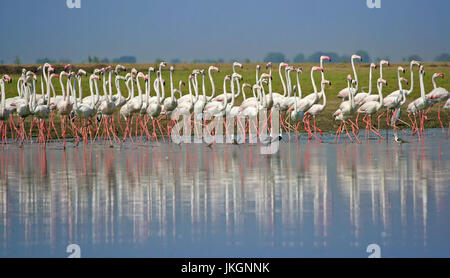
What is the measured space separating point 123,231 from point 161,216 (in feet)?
3.03

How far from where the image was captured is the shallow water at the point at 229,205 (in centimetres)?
827

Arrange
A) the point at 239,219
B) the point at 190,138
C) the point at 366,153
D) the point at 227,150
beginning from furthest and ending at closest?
the point at 190,138, the point at 227,150, the point at 366,153, the point at 239,219

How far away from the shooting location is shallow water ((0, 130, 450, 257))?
325 inches

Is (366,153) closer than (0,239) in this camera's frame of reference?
No

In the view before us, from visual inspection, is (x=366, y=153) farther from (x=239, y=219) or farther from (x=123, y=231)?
(x=123, y=231)

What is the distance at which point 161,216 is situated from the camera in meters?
9.87

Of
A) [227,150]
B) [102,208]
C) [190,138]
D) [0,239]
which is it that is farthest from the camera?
[190,138]

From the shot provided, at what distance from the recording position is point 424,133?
23.5 metres

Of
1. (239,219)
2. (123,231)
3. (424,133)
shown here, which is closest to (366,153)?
(424,133)

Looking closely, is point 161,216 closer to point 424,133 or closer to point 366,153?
point 366,153

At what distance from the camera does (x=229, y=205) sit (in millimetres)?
10570
